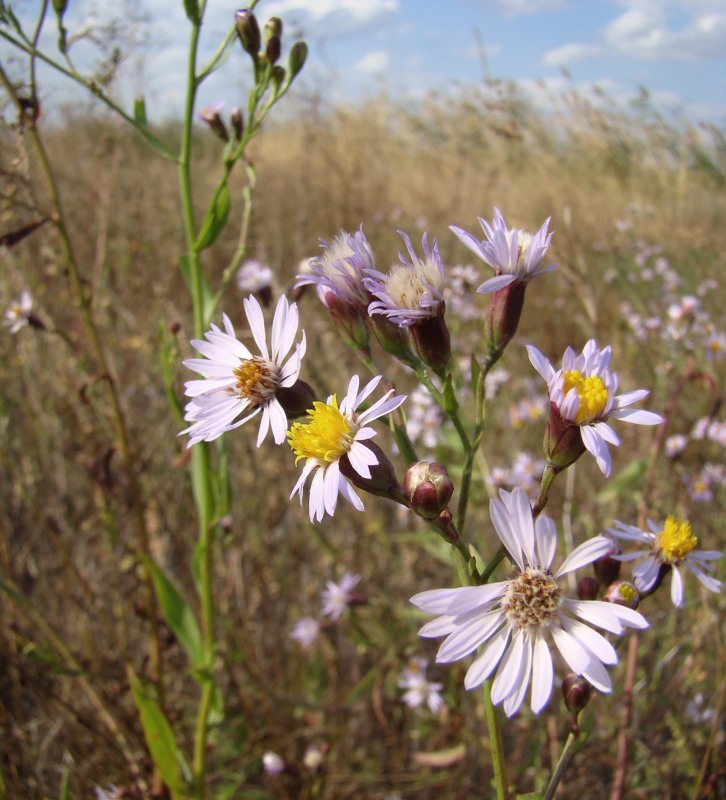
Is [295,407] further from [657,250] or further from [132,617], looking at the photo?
[657,250]

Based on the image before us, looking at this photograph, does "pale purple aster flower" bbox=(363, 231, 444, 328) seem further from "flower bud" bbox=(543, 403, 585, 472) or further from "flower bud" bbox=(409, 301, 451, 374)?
"flower bud" bbox=(543, 403, 585, 472)

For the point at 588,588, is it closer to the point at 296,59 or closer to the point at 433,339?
the point at 433,339

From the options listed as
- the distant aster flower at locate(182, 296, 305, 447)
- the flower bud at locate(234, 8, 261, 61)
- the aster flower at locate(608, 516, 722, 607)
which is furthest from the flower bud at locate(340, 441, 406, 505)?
the flower bud at locate(234, 8, 261, 61)

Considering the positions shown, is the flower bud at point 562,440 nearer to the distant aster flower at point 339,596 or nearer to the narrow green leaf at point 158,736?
the narrow green leaf at point 158,736

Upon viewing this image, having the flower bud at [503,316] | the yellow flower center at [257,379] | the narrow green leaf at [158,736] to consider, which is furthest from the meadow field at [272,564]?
the yellow flower center at [257,379]

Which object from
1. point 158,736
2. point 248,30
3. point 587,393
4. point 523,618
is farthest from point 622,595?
point 248,30

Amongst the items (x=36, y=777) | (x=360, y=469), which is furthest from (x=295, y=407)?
(x=36, y=777)
